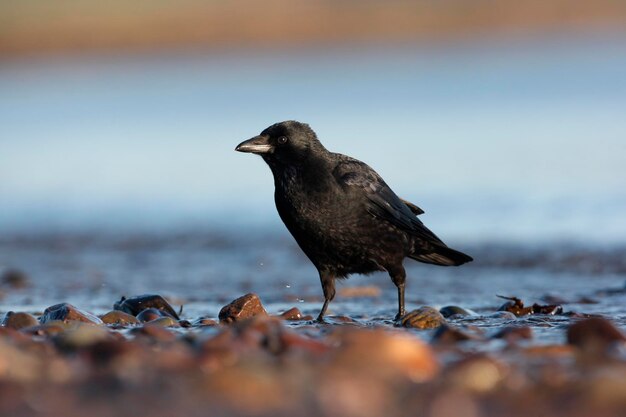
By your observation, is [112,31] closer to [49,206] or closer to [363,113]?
[363,113]

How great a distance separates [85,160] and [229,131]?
2.71 meters

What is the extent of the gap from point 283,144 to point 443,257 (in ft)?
4.62

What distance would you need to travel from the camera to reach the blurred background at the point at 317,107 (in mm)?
12188

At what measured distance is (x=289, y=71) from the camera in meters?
27.7

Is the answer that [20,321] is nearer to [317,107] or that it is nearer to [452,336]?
[452,336]

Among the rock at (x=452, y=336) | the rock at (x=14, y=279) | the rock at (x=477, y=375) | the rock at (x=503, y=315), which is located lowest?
the rock at (x=477, y=375)

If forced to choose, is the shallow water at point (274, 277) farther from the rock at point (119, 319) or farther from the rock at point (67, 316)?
the rock at point (67, 316)

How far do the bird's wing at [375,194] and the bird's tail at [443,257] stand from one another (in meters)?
0.27

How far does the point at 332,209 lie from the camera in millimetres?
5895

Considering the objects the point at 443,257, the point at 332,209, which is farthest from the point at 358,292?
the point at 332,209

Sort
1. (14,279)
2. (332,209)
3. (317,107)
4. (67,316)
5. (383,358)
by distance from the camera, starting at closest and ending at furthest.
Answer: (383,358), (67,316), (332,209), (14,279), (317,107)

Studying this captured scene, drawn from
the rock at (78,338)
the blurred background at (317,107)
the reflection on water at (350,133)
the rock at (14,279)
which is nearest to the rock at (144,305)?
the rock at (78,338)

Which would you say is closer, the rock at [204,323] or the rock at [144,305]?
the rock at [204,323]

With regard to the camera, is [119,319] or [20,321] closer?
[20,321]
